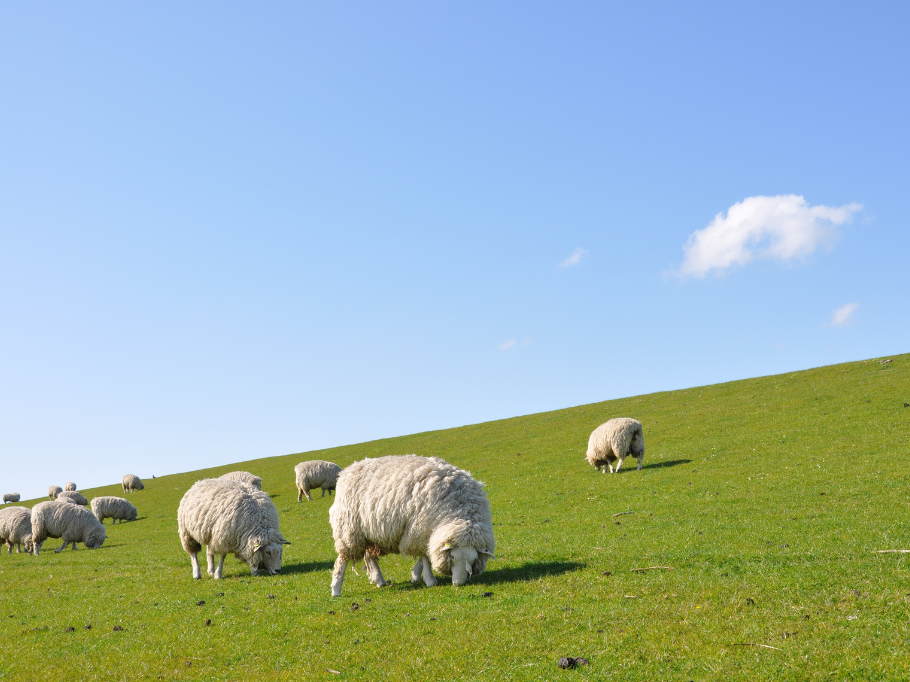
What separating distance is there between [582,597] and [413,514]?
115 inches

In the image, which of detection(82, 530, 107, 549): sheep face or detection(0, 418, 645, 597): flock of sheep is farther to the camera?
detection(82, 530, 107, 549): sheep face

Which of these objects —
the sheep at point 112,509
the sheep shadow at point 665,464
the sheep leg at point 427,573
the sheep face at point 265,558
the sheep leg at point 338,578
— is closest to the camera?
the sheep leg at point 427,573

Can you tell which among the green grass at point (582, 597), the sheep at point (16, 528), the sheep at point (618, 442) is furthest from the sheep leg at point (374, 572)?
the sheep at point (16, 528)

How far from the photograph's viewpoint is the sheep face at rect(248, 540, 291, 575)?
15.1 m

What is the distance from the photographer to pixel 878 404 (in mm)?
31953

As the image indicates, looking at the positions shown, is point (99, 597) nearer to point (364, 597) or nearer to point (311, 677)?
point (364, 597)

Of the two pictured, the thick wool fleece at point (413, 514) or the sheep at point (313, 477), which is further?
the sheep at point (313, 477)

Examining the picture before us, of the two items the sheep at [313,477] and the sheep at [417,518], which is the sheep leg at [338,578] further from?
the sheep at [313,477]

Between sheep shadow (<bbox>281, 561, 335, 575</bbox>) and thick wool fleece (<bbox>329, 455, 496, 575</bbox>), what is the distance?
4.31 meters

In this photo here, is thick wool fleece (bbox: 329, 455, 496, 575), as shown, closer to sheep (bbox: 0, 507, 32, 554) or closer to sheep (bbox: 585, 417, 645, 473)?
sheep (bbox: 585, 417, 645, 473)

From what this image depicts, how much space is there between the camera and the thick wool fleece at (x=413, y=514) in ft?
35.5

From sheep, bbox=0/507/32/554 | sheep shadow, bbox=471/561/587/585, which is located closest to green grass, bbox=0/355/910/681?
sheep shadow, bbox=471/561/587/585

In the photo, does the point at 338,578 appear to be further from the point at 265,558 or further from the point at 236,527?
the point at 236,527

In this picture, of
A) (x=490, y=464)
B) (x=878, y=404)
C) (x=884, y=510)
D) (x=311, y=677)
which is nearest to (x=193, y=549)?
(x=311, y=677)
